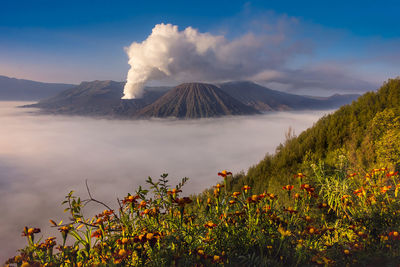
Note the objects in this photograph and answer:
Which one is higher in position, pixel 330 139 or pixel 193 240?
pixel 330 139

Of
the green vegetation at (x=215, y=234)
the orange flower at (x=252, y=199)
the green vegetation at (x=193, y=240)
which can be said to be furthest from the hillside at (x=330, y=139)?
the orange flower at (x=252, y=199)

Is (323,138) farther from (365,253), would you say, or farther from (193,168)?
(193,168)

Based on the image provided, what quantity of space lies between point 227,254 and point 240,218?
0.38 meters

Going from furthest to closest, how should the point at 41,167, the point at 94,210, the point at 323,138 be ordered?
the point at 41,167 → the point at 94,210 → the point at 323,138

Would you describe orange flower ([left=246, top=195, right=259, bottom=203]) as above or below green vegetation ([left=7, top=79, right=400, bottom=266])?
above

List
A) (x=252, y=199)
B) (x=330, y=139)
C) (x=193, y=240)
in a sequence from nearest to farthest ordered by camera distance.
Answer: (x=193, y=240) → (x=252, y=199) → (x=330, y=139)

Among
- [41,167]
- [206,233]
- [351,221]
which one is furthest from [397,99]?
[41,167]

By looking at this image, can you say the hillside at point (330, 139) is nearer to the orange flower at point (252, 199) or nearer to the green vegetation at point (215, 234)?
the green vegetation at point (215, 234)

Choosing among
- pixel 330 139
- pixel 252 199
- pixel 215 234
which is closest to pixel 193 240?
pixel 215 234

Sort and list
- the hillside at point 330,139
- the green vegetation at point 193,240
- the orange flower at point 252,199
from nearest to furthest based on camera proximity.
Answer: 1. the green vegetation at point 193,240
2. the orange flower at point 252,199
3. the hillside at point 330,139

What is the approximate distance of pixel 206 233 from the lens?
7.97ft

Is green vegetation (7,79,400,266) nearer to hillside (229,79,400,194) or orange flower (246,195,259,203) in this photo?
orange flower (246,195,259,203)

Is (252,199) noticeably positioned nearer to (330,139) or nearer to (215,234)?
(215,234)

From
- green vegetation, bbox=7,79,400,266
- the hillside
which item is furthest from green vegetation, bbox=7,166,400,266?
the hillside
